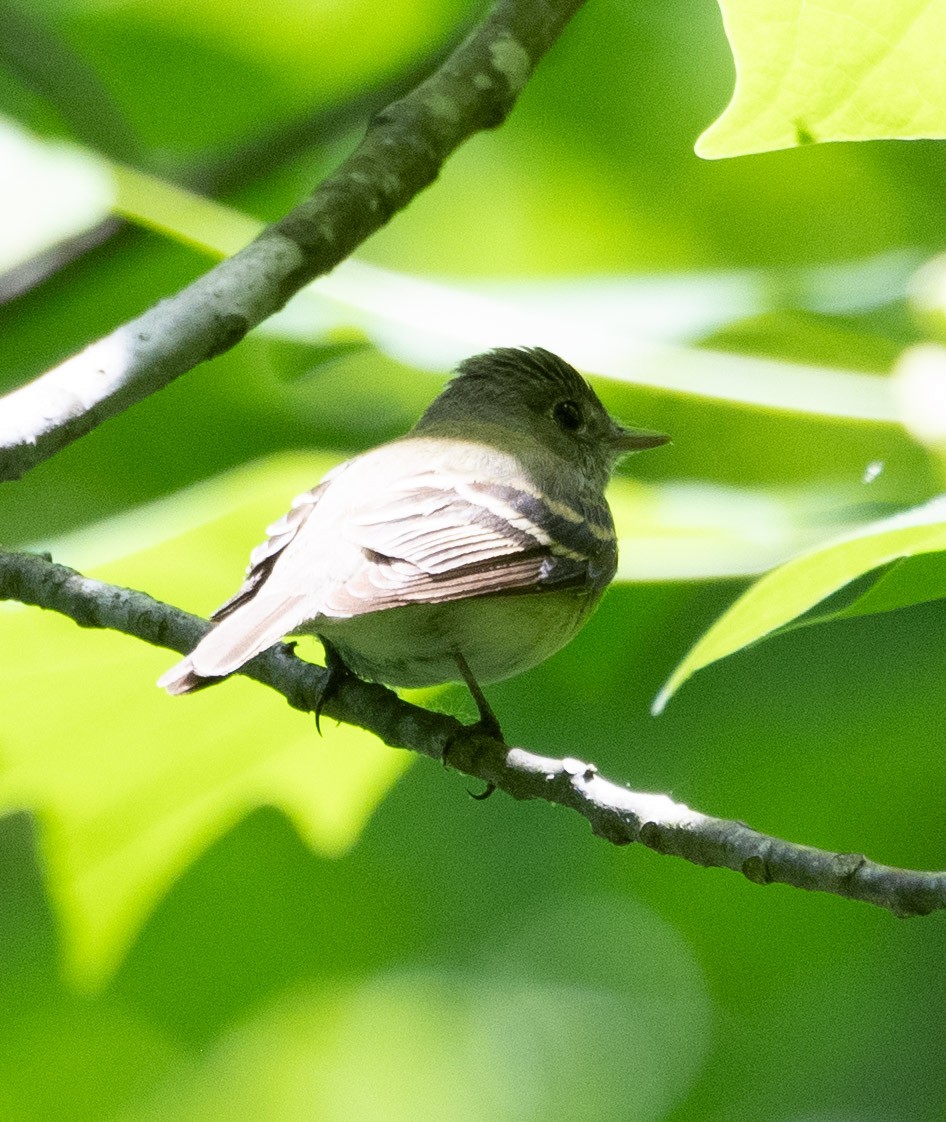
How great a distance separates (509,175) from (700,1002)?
2472mm

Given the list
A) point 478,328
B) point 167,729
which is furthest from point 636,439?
point 167,729

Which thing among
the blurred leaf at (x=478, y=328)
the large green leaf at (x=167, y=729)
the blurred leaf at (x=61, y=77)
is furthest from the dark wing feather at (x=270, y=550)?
the blurred leaf at (x=61, y=77)

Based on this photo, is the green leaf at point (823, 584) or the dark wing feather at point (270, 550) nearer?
the green leaf at point (823, 584)

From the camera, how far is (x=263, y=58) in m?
3.67

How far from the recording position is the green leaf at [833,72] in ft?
5.59

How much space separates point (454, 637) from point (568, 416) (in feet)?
4.07

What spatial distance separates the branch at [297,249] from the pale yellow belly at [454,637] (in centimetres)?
68

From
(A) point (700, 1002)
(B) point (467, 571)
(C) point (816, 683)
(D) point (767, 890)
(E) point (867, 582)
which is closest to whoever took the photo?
(B) point (467, 571)

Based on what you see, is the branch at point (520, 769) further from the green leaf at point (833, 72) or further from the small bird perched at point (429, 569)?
the green leaf at point (833, 72)

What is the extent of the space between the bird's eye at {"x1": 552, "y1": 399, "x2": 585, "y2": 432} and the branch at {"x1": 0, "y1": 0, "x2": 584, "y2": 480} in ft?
3.78

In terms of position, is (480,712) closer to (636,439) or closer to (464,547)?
(464,547)

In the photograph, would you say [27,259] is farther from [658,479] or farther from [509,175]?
[658,479]

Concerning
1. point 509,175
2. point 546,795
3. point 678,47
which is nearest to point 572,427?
point 509,175

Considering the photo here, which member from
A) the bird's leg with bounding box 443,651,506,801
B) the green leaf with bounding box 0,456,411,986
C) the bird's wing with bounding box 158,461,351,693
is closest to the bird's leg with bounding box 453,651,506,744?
the bird's leg with bounding box 443,651,506,801
